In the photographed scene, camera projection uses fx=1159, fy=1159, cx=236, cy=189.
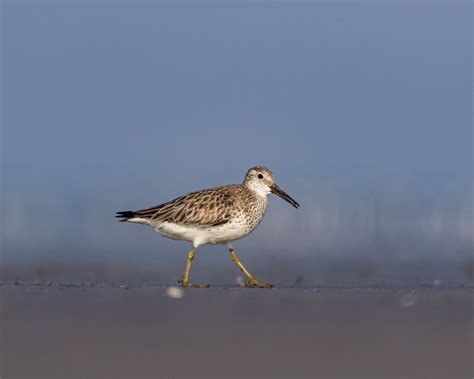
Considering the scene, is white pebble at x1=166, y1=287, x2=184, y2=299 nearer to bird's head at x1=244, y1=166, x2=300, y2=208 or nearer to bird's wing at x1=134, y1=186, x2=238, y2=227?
bird's wing at x1=134, y1=186, x2=238, y2=227

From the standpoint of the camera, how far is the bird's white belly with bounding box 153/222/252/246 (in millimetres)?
16484

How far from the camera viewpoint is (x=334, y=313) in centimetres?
1240

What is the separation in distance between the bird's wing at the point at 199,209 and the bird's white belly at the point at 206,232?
0.22ft

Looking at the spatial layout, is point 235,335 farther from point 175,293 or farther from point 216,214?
point 216,214

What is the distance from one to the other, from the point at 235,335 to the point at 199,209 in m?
5.48

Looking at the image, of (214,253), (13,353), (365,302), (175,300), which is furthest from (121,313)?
(214,253)

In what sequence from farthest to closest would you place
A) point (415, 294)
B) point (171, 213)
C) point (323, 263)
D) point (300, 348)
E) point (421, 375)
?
point (323, 263), point (171, 213), point (415, 294), point (300, 348), point (421, 375)

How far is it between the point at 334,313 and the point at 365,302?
916 mm

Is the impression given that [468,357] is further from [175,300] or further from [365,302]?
[175,300]

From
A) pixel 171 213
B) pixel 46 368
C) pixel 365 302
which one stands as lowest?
pixel 46 368

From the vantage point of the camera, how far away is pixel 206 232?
1656 centimetres

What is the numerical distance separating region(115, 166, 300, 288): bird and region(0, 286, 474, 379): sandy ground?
2542mm

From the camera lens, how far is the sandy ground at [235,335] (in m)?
10.1

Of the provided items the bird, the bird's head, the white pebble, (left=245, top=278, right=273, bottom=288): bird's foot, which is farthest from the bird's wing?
the white pebble
